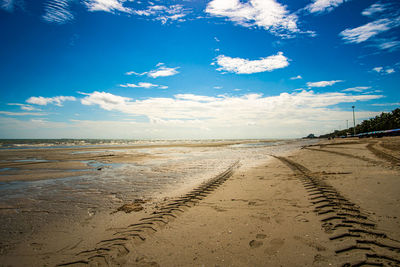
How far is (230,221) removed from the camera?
15.0ft

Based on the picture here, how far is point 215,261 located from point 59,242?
3.51 metres

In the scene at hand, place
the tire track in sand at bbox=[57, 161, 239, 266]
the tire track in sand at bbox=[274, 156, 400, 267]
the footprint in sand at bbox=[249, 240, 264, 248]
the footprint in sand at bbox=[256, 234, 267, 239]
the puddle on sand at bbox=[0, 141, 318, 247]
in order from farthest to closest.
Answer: the puddle on sand at bbox=[0, 141, 318, 247] → the footprint in sand at bbox=[256, 234, 267, 239] → the footprint in sand at bbox=[249, 240, 264, 248] → the tire track in sand at bbox=[57, 161, 239, 266] → the tire track in sand at bbox=[274, 156, 400, 267]

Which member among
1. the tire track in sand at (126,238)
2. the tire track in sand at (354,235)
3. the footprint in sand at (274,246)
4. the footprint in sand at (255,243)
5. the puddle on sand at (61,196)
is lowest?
the puddle on sand at (61,196)

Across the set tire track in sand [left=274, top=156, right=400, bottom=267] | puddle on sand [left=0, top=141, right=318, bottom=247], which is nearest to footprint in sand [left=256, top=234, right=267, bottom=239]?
tire track in sand [left=274, top=156, right=400, bottom=267]

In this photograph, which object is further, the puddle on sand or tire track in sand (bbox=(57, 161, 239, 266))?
the puddle on sand

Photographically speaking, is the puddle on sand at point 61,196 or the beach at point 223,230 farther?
the puddle on sand at point 61,196

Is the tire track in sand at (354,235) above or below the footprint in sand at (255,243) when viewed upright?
above

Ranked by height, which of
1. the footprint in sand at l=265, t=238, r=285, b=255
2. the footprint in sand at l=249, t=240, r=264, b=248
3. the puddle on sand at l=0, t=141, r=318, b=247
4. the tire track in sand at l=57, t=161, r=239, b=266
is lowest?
the puddle on sand at l=0, t=141, r=318, b=247

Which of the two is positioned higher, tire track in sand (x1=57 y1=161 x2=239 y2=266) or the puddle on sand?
tire track in sand (x1=57 y1=161 x2=239 y2=266)

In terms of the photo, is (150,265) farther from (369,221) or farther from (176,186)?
(176,186)

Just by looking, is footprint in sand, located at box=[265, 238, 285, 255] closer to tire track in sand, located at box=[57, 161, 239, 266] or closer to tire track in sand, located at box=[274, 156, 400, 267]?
tire track in sand, located at box=[274, 156, 400, 267]

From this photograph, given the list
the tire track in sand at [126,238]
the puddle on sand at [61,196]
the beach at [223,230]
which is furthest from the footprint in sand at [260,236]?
the puddle on sand at [61,196]

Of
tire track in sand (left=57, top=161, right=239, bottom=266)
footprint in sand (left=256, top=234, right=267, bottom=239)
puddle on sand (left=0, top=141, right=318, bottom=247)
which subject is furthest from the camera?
puddle on sand (left=0, top=141, right=318, bottom=247)

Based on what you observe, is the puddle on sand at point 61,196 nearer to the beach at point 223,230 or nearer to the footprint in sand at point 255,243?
the beach at point 223,230
